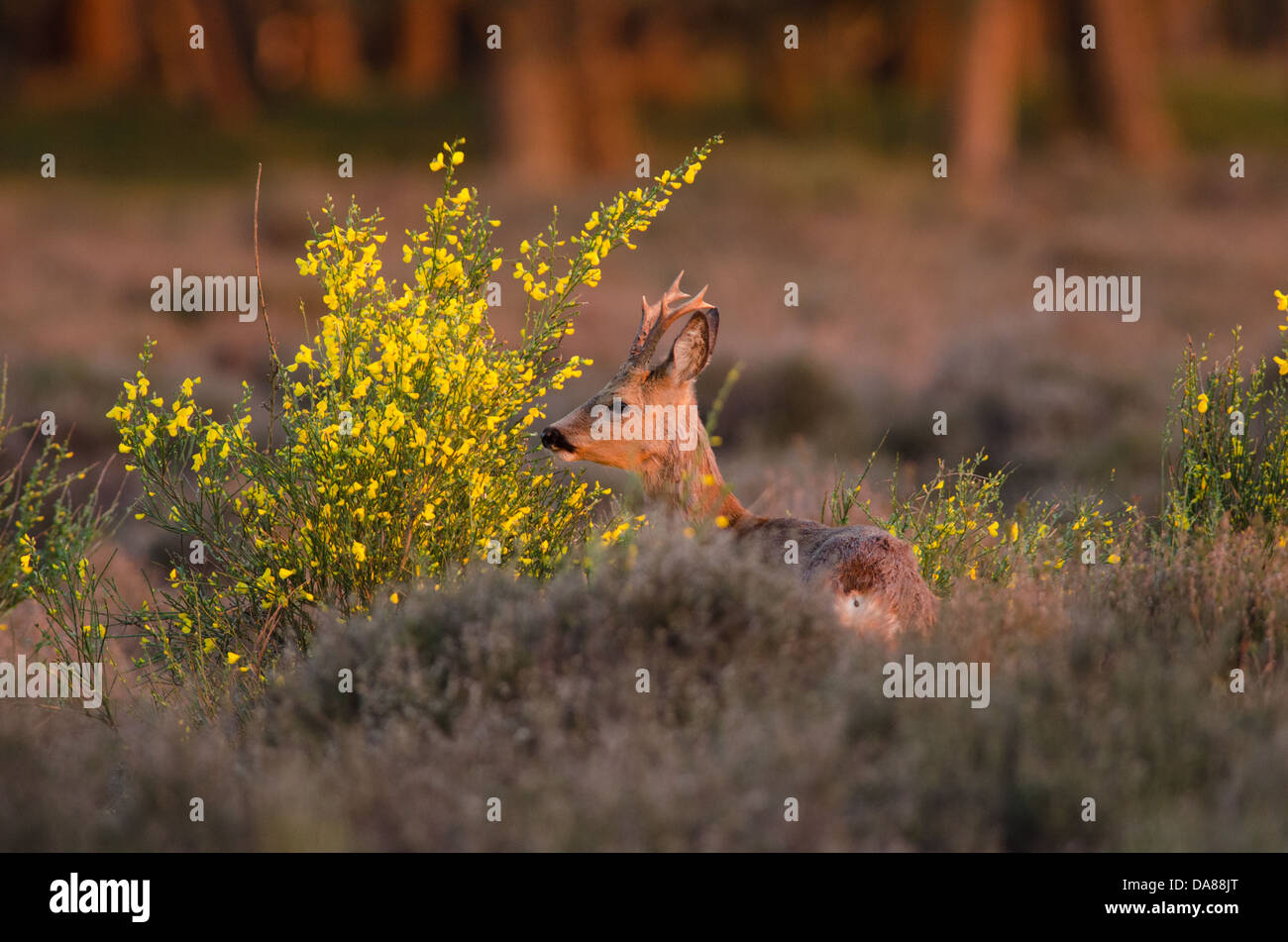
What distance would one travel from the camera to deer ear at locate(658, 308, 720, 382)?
6.13 metres

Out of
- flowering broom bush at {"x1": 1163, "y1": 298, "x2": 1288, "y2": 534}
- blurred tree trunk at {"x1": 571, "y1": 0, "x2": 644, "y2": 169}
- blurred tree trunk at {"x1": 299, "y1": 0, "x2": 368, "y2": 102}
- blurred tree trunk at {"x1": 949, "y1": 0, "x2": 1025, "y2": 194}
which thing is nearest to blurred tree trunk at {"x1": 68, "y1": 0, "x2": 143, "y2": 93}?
blurred tree trunk at {"x1": 299, "y1": 0, "x2": 368, "y2": 102}

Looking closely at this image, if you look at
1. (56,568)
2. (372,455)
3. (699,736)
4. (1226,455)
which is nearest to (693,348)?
(372,455)

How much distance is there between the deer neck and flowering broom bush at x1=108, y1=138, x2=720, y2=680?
1.09ft

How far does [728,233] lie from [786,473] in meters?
15.8

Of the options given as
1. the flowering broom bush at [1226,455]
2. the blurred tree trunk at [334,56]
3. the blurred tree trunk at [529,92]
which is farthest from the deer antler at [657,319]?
the blurred tree trunk at [334,56]

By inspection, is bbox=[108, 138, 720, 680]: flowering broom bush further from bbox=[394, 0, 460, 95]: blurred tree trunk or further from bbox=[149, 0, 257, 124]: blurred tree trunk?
bbox=[394, 0, 460, 95]: blurred tree trunk

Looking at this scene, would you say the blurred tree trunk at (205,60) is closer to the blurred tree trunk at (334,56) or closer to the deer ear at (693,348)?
the blurred tree trunk at (334,56)

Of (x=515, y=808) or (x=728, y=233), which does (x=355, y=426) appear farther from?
(x=728, y=233)

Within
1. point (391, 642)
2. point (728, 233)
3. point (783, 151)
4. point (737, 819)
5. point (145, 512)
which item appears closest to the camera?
point (737, 819)

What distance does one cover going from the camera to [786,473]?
9.65 metres

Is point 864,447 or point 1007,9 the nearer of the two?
point 864,447

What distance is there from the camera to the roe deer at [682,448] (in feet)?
18.8
